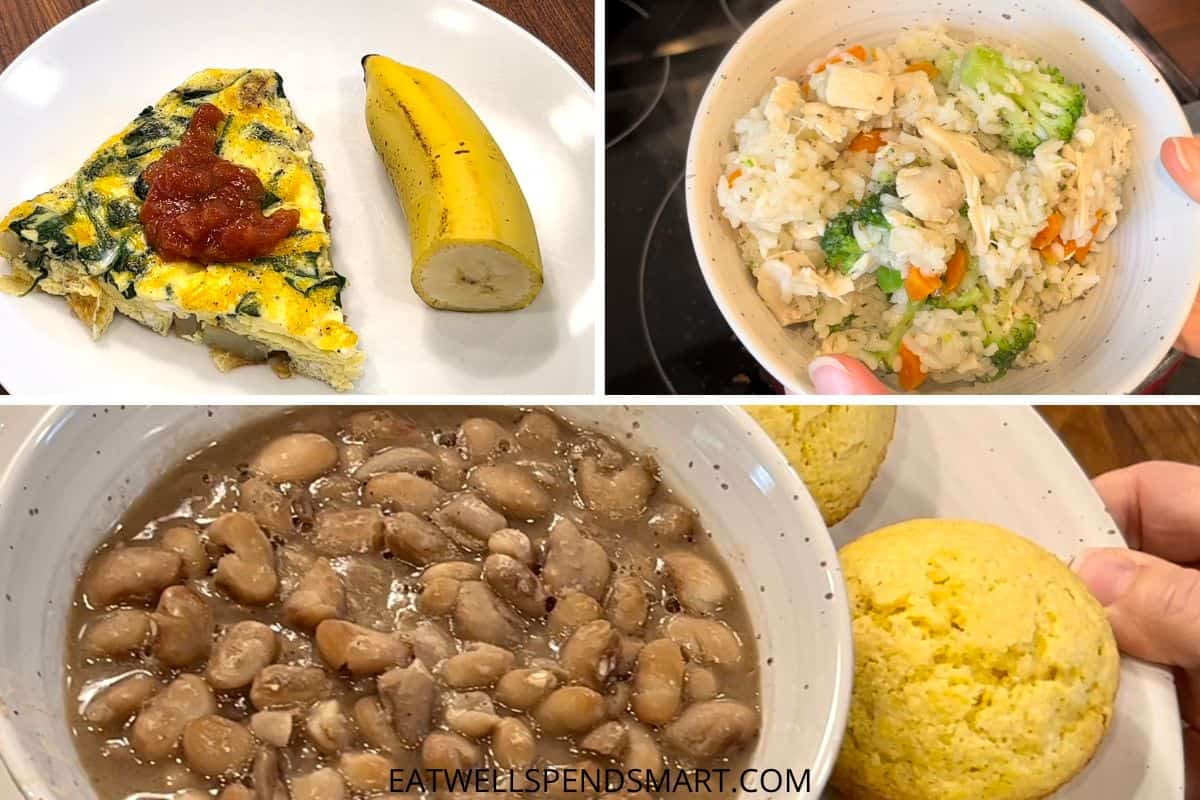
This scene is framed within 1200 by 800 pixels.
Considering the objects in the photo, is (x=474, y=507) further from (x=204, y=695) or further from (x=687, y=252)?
(x=687, y=252)

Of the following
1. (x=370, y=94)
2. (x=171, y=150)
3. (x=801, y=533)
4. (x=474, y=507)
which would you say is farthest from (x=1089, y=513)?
(x=171, y=150)

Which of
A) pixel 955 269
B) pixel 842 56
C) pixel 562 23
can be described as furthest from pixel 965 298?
pixel 562 23

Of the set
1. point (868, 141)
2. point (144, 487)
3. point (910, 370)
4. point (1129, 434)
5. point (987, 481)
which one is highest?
point (868, 141)

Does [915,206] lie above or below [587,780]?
above

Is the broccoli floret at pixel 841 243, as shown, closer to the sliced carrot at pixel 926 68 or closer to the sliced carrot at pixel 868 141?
the sliced carrot at pixel 868 141

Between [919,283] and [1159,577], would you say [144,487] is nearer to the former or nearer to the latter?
[919,283]

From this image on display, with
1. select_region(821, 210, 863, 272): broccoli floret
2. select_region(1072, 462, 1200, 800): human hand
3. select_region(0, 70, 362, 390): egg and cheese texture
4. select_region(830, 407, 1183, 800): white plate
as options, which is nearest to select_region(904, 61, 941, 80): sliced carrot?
select_region(821, 210, 863, 272): broccoli floret

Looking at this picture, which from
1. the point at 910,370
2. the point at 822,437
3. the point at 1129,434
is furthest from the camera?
the point at 1129,434

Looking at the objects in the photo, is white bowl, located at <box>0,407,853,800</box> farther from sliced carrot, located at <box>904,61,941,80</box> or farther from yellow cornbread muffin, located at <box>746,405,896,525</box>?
sliced carrot, located at <box>904,61,941,80</box>

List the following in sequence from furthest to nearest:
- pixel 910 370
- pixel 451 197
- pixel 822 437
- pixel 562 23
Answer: pixel 562 23
pixel 451 197
pixel 910 370
pixel 822 437
